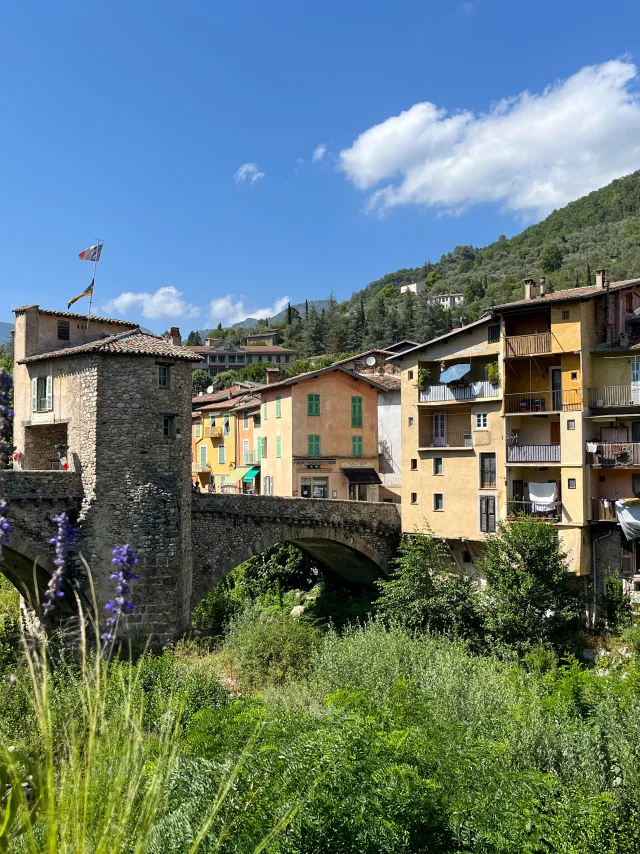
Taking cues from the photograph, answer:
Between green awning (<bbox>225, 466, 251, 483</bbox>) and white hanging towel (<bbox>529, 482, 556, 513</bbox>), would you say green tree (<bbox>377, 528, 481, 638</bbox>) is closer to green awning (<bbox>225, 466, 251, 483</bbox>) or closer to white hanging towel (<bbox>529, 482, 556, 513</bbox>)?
white hanging towel (<bbox>529, 482, 556, 513</bbox>)

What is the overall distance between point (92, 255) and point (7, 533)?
26520mm

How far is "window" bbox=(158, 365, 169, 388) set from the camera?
26.3 meters

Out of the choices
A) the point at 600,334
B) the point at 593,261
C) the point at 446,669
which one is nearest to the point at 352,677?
the point at 446,669

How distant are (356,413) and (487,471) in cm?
1156

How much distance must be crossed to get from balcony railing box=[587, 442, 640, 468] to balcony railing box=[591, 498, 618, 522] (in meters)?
1.63

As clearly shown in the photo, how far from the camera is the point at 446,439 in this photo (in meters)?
35.3

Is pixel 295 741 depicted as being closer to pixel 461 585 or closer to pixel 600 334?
pixel 461 585

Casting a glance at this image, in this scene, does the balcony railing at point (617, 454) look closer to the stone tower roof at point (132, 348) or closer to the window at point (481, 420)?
the window at point (481, 420)

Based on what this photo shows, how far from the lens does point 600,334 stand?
3133 cm

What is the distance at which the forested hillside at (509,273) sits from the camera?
113312mm

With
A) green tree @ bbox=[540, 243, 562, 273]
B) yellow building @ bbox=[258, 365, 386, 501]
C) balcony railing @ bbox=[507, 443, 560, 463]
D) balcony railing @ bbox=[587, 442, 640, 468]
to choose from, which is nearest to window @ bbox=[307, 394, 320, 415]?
yellow building @ bbox=[258, 365, 386, 501]

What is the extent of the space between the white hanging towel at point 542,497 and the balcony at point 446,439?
365 centimetres

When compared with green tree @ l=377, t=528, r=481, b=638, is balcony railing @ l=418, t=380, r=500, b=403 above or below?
above

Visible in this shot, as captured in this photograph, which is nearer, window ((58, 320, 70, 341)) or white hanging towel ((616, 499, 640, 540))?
white hanging towel ((616, 499, 640, 540))
